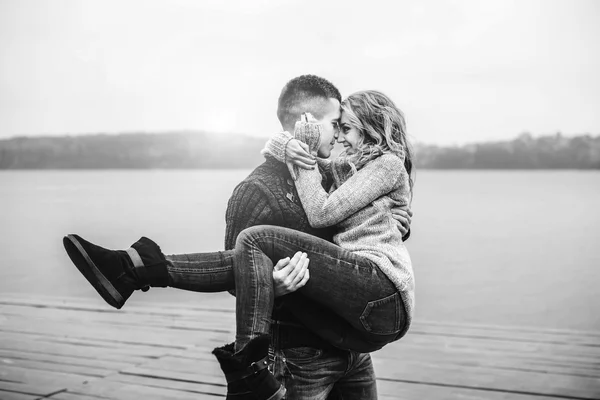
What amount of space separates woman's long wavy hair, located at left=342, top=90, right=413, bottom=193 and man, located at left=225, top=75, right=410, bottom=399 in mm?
98

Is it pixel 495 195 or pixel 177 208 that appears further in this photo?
pixel 495 195

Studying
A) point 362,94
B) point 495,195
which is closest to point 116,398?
point 362,94

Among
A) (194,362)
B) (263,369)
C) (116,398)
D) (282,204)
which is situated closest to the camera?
(263,369)

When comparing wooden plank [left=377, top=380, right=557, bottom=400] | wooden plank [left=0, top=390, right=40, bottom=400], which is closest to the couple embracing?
wooden plank [left=377, top=380, right=557, bottom=400]

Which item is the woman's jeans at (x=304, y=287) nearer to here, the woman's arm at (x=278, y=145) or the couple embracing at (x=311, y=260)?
the couple embracing at (x=311, y=260)

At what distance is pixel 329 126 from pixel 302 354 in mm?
685

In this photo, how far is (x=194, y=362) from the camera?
138 inches

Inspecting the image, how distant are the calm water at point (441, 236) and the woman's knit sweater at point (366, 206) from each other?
5.45m

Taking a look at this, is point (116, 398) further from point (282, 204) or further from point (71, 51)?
point (71, 51)

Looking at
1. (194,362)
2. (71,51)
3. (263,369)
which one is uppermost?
(71,51)

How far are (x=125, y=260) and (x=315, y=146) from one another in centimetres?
65

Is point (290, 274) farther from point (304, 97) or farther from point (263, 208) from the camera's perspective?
point (304, 97)

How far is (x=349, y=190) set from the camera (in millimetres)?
1732

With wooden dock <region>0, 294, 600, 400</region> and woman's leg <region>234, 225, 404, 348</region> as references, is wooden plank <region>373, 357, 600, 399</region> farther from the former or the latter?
woman's leg <region>234, 225, 404, 348</region>
